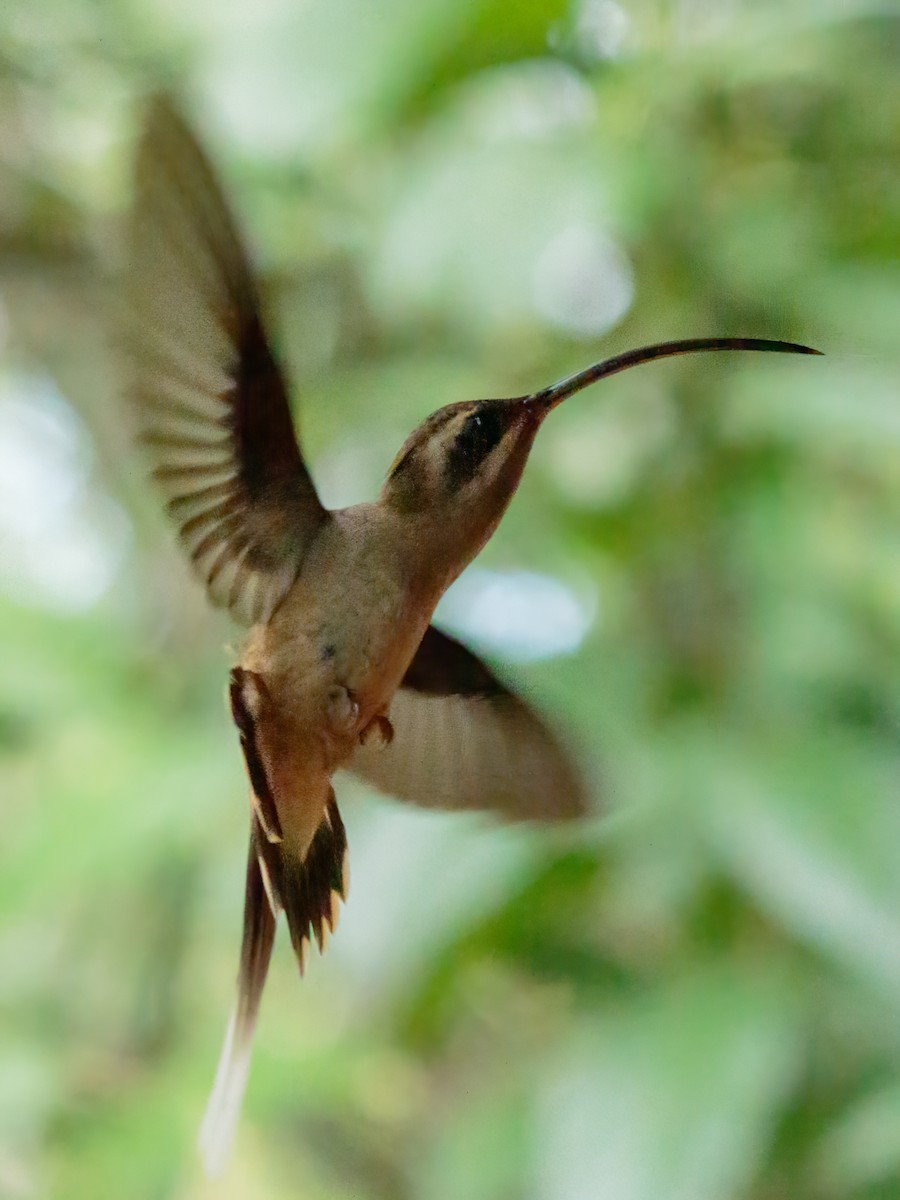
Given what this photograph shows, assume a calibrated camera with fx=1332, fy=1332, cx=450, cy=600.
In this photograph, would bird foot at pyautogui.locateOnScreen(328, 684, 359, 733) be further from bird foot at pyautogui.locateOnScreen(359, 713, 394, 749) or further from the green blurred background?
the green blurred background

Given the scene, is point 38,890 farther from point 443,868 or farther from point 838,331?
point 838,331

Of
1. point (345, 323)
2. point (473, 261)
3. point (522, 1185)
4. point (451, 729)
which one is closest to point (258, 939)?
point (451, 729)

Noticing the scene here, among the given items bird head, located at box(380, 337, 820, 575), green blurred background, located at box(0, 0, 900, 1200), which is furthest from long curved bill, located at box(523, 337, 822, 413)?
green blurred background, located at box(0, 0, 900, 1200)

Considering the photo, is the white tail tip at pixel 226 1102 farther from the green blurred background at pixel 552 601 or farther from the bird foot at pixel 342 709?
the green blurred background at pixel 552 601

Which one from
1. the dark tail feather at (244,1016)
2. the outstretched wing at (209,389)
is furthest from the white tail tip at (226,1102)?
the outstretched wing at (209,389)

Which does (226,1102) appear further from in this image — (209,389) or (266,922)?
(209,389)

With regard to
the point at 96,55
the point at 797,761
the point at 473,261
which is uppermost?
the point at 96,55
